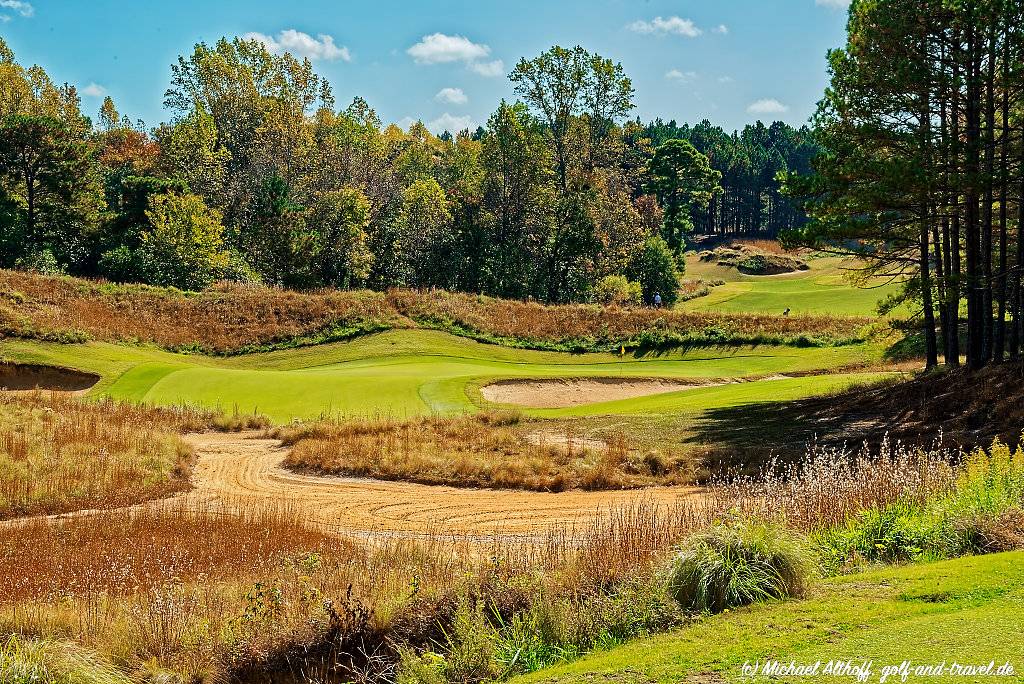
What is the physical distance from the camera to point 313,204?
224 feet

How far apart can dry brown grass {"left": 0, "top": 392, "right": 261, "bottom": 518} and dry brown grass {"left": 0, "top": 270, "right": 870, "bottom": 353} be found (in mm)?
19481

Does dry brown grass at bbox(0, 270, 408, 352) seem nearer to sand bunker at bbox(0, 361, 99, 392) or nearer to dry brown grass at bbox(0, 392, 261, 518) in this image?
sand bunker at bbox(0, 361, 99, 392)

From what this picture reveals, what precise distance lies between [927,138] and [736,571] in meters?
18.4

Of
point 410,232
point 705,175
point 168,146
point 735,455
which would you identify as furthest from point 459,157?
point 735,455

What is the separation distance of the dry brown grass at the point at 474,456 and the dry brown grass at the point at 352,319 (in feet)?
73.6

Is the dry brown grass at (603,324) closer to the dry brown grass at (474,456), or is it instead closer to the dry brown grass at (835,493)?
the dry brown grass at (474,456)

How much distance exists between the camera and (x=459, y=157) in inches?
2955

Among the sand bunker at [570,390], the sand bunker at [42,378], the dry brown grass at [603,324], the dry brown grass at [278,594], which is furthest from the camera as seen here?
the dry brown grass at [603,324]

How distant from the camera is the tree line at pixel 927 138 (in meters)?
19.9

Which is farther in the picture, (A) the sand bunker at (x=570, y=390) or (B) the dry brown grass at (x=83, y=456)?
(A) the sand bunker at (x=570, y=390)

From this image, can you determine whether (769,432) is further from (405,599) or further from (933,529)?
(405,599)

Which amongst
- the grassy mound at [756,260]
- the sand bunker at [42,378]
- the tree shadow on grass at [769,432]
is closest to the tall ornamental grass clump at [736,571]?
the tree shadow on grass at [769,432]

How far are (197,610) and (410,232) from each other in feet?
188

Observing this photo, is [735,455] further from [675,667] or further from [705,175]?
[705,175]
